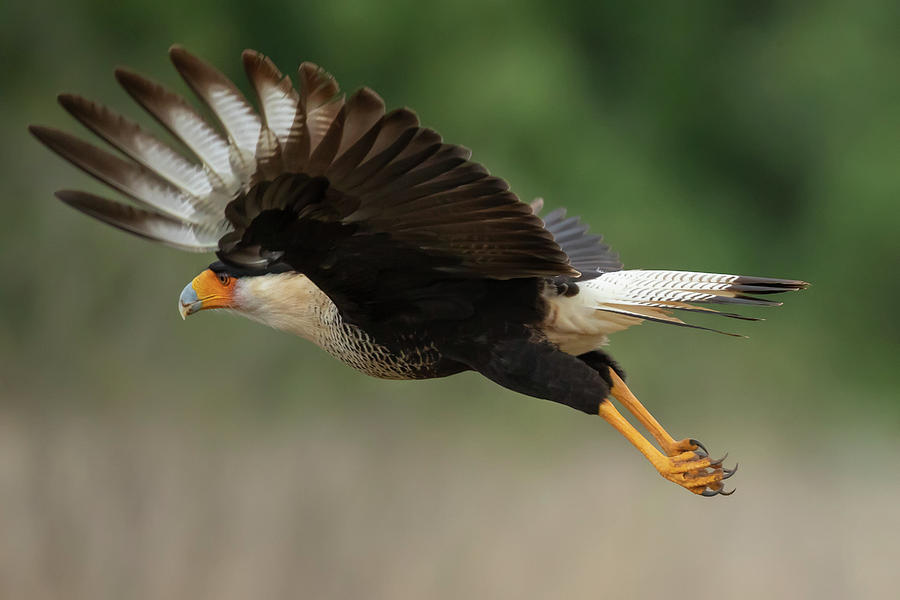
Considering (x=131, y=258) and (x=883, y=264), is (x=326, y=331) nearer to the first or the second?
(x=131, y=258)

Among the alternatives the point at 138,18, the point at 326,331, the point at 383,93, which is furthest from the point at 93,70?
the point at 326,331

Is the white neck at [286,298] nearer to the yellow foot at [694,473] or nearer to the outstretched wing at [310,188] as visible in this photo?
the outstretched wing at [310,188]

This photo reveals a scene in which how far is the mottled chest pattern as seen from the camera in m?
2.95

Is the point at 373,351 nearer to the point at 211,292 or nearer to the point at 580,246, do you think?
the point at 211,292

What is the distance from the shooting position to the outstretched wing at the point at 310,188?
2.26 meters

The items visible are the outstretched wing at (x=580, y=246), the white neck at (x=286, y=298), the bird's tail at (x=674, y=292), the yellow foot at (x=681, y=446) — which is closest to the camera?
the bird's tail at (x=674, y=292)

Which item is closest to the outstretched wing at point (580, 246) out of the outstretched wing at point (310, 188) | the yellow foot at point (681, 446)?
the yellow foot at point (681, 446)

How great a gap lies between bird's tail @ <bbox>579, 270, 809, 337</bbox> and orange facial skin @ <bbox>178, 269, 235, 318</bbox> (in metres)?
0.97

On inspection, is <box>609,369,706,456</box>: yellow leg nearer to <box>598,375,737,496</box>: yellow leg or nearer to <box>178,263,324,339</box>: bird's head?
<box>598,375,737,496</box>: yellow leg

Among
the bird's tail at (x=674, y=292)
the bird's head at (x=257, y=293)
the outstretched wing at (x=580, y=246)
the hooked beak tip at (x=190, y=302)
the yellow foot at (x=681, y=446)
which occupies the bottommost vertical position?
the yellow foot at (x=681, y=446)

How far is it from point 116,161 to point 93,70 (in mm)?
5219

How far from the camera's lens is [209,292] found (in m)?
3.11

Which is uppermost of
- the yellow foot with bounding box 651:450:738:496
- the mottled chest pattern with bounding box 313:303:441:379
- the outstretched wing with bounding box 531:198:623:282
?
the outstretched wing with bounding box 531:198:623:282

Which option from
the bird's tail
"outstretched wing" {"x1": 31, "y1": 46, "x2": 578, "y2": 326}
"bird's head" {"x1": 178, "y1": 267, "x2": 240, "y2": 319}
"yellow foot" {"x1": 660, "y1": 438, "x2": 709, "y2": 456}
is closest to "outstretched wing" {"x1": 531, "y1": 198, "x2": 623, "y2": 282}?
the bird's tail
